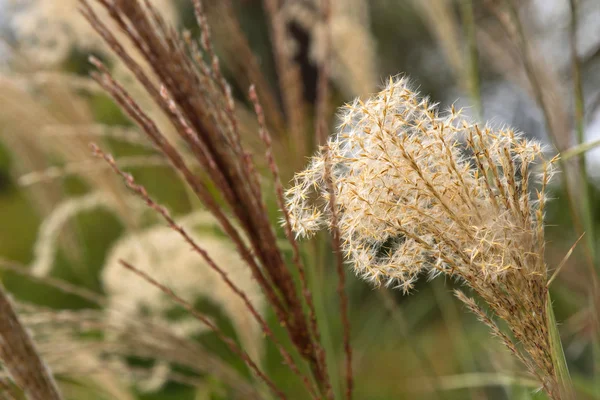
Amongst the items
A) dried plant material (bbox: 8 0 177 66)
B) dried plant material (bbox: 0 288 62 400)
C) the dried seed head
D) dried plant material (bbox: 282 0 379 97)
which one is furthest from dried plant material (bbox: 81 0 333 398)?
dried plant material (bbox: 8 0 177 66)

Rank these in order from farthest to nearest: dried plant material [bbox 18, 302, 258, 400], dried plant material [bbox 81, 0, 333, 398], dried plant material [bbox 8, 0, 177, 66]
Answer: dried plant material [bbox 8, 0, 177, 66]
dried plant material [bbox 18, 302, 258, 400]
dried plant material [bbox 81, 0, 333, 398]

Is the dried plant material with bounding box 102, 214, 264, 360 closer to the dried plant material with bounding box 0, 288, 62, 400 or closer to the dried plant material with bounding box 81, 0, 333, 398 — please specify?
the dried plant material with bounding box 0, 288, 62, 400

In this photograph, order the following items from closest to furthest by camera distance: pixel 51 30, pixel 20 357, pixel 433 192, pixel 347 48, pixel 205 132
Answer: pixel 433 192, pixel 205 132, pixel 20 357, pixel 347 48, pixel 51 30

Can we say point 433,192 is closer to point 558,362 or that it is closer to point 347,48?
point 558,362

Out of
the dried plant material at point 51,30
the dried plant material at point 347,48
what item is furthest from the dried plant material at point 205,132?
the dried plant material at point 51,30

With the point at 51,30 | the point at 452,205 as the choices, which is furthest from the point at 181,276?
the point at 452,205

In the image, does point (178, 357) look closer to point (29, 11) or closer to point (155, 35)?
point (155, 35)

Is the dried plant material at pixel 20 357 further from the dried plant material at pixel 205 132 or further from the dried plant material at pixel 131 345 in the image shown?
the dried plant material at pixel 205 132
